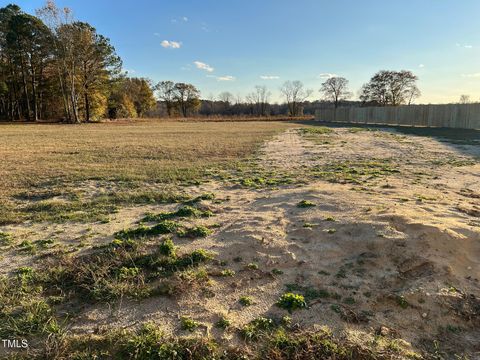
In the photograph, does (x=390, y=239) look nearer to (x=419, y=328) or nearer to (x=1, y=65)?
(x=419, y=328)

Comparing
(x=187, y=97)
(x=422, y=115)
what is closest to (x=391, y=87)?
(x=422, y=115)

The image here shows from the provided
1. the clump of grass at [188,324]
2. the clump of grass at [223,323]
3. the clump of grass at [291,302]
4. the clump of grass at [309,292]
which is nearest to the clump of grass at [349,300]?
the clump of grass at [309,292]

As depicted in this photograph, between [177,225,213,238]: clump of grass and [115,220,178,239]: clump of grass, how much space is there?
17cm

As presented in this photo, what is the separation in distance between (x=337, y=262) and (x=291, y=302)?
0.93 meters

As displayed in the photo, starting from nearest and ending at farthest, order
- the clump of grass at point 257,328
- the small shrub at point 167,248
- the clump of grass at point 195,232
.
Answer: the clump of grass at point 257,328 → the small shrub at point 167,248 → the clump of grass at point 195,232

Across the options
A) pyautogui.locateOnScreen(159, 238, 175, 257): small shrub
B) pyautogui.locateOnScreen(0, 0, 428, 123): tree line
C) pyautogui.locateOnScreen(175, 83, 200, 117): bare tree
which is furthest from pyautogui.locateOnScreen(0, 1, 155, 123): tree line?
pyautogui.locateOnScreen(159, 238, 175, 257): small shrub

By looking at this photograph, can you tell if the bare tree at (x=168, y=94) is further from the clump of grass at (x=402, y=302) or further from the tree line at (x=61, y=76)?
the clump of grass at (x=402, y=302)

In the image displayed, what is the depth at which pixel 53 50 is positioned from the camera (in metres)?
40.0

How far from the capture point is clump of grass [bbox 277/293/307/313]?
9.79ft

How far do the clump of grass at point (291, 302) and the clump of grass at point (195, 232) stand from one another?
1.70 m

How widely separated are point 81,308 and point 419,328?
2.89 meters

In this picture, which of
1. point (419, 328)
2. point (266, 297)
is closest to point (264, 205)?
point (266, 297)

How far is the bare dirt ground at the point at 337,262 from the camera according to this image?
2.84 meters

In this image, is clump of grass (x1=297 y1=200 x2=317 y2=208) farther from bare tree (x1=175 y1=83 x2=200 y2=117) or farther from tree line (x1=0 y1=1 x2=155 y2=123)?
bare tree (x1=175 y1=83 x2=200 y2=117)
